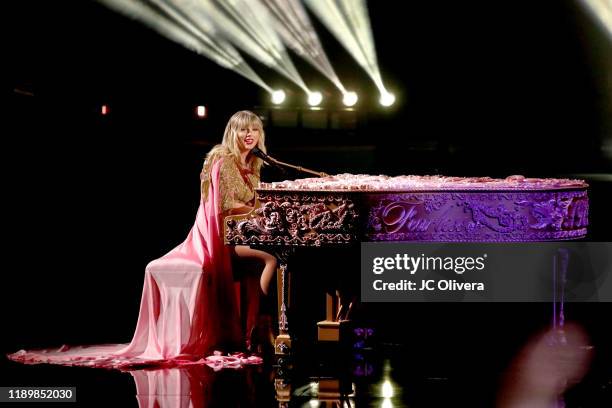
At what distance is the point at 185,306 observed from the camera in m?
6.42

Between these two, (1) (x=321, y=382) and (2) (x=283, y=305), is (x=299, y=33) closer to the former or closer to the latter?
(2) (x=283, y=305)

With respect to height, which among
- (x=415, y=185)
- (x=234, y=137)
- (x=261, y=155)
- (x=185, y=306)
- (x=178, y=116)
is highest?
(x=178, y=116)

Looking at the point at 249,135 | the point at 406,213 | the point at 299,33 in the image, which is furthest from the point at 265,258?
the point at 299,33

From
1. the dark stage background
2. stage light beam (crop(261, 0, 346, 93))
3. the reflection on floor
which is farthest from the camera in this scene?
the dark stage background

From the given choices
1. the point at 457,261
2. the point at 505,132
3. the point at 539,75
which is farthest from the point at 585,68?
the point at 457,261

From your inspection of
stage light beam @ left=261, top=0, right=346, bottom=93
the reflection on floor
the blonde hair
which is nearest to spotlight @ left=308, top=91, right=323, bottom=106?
stage light beam @ left=261, top=0, right=346, bottom=93

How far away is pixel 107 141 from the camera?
1117 cm

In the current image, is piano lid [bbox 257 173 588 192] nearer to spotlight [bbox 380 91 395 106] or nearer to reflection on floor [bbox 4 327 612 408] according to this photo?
reflection on floor [bbox 4 327 612 408]

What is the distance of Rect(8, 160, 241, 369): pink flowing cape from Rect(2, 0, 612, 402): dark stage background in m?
1.45

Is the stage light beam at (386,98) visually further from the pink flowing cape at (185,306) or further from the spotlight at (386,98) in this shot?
the pink flowing cape at (185,306)

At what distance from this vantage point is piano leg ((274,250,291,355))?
20.6ft

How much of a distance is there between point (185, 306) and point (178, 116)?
564 cm

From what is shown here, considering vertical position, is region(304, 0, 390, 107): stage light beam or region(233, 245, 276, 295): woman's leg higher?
region(304, 0, 390, 107): stage light beam

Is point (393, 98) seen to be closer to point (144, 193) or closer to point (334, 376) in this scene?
point (144, 193)
